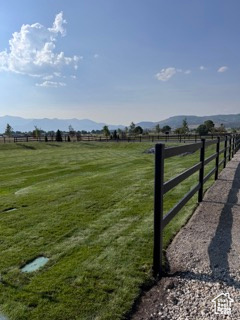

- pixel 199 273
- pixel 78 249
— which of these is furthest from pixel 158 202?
pixel 78 249

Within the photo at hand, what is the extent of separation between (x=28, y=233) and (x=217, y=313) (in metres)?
3.00

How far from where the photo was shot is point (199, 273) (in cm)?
291

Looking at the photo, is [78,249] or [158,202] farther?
[78,249]

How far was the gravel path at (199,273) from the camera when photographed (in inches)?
92.0

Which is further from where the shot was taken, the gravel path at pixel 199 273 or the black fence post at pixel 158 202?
the black fence post at pixel 158 202

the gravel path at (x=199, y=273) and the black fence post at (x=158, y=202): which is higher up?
the black fence post at (x=158, y=202)

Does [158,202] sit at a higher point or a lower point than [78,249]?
higher

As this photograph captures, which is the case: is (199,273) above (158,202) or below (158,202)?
below

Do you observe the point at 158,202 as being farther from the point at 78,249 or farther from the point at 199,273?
the point at 78,249

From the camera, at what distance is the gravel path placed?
2.34m

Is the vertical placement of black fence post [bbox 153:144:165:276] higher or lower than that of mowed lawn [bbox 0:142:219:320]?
higher

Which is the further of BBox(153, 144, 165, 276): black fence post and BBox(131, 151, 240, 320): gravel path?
BBox(153, 144, 165, 276): black fence post

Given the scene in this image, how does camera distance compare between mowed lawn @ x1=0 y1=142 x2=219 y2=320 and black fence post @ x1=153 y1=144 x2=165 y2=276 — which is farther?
black fence post @ x1=153 y1=144 x2=165 y2=276

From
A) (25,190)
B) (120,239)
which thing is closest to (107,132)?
(25,190)
